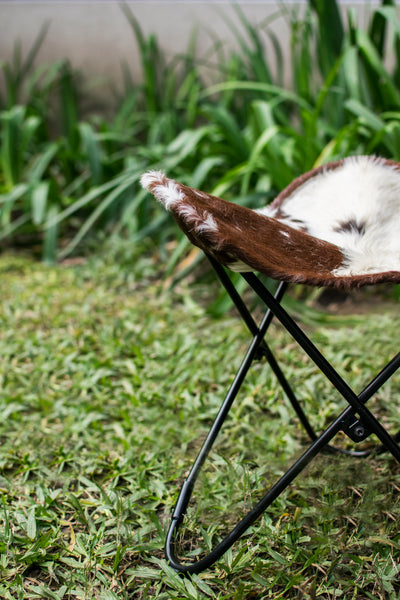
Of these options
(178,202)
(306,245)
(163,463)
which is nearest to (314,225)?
(306,245)

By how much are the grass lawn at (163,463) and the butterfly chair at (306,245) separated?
0.11 metres

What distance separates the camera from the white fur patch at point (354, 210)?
104cm

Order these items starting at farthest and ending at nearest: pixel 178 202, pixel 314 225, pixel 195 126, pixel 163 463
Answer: pixel 195 126 → pixel 163 463 → pixel 314 225 → pixel 178 202

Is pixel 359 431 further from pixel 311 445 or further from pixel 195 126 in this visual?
pixel 195 126

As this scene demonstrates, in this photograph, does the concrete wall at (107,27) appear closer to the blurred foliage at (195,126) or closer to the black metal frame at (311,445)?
the blurred foliage at (195,126)

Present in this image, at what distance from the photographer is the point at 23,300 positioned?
2.35 metres

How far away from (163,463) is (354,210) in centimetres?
78

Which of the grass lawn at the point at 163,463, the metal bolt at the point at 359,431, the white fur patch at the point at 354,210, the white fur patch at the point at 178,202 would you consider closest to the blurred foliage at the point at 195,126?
the grass lawn at the point at 163,463

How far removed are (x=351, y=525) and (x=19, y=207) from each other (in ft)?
8.81

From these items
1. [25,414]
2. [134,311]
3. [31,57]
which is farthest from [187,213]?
[31,57]

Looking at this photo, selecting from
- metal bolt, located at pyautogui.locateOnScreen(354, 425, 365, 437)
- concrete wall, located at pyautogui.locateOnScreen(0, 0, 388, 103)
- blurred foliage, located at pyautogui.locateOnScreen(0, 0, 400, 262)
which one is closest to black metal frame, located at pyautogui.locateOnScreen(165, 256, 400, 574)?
metal bolt, located at pyautogui.locateOnScreen(354, 425, 365, 437)

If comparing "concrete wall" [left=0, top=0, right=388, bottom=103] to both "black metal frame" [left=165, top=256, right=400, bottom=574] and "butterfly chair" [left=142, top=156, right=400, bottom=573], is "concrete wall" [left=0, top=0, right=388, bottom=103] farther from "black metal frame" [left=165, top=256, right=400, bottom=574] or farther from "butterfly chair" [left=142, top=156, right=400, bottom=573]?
"black metal frame" [left=165, top=256, right=400, bottom=574]

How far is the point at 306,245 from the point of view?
99cm

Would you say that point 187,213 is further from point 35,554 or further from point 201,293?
point 201,293
